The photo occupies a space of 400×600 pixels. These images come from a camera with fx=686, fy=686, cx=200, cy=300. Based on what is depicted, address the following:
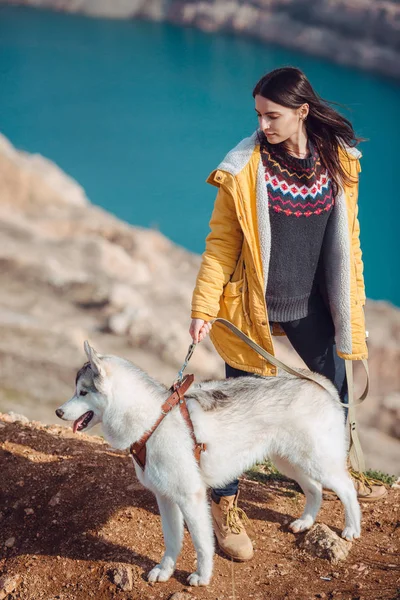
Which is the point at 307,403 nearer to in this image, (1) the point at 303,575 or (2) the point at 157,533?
(1) the point at 303,575

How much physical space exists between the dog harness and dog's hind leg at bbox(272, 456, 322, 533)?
0.61 metres

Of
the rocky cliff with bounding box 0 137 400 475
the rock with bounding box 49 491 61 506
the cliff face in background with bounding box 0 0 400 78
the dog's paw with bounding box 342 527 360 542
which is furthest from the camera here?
the cliff face in background with bounding box 0 0 400 78

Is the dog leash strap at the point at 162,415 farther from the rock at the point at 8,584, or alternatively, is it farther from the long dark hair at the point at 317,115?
the long dark hair at the point at 317,115

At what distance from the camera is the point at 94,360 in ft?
10.0

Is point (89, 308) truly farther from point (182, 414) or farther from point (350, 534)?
point (182, 414)

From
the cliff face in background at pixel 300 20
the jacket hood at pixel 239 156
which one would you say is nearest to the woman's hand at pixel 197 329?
the jacket hood at pixel 239 156

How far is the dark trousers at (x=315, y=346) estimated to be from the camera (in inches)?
139

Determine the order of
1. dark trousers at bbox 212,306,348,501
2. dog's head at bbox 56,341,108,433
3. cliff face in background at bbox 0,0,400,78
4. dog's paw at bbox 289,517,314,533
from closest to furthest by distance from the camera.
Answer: dog's head at bbox 56,341,108,433
dark trousers at bbox 212,306,348,501
dog's paw at bbox 289,517,314,533
cliff face in background at bbox 0,0,400,78

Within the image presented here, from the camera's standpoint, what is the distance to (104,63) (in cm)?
2105

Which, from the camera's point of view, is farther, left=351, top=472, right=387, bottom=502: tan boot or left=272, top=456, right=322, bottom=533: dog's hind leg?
left=351, top=472, right=387, bottom=502: tan boot

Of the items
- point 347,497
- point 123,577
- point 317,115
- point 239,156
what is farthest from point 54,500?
point 317,115

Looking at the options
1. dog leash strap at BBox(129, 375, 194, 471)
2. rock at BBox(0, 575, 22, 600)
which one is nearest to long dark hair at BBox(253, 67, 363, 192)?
dog leash strap at BBox(129, 375, 194, 471)

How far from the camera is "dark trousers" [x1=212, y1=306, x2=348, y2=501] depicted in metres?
3.54

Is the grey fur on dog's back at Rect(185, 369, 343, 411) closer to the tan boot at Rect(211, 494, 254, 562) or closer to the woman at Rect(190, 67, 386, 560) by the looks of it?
the woman at Rect(190, 67, 386, 560)
